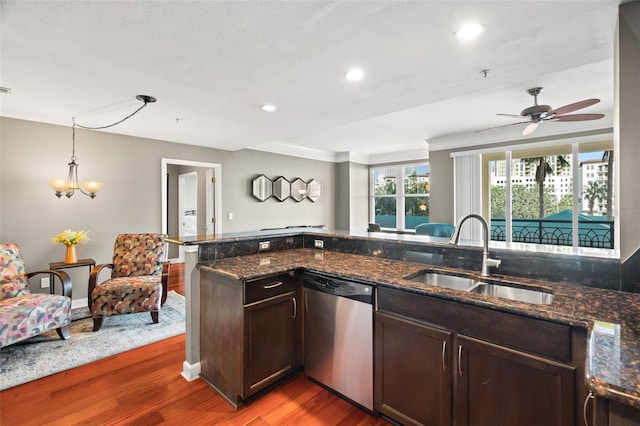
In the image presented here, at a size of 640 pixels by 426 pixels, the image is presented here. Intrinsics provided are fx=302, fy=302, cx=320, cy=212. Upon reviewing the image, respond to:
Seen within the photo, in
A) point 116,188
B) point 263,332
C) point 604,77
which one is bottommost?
point 263,332

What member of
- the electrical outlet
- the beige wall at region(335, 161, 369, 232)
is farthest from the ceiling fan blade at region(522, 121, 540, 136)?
the beige wall at region(335, 161, 369, 232)

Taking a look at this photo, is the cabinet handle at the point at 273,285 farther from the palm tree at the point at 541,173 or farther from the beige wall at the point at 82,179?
the palm tree at the point at 541,173

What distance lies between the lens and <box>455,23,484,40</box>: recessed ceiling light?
175 cm

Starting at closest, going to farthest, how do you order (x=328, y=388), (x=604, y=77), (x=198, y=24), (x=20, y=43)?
(x=198, y=24), (x=20, y=43), (x=328, y=388), (x=604, y=77)

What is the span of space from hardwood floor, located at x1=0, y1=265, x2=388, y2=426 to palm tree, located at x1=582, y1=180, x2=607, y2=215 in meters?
4.72

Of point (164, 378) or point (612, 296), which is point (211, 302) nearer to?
point (164, 378)

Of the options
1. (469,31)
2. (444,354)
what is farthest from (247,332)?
(469,31)

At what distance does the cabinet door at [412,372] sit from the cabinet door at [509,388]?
79mm

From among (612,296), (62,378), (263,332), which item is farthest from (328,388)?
(62,378)

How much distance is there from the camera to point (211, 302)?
2186 millimetres

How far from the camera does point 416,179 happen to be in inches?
284

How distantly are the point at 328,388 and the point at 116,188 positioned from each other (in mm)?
4052

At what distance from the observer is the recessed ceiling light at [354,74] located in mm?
2328

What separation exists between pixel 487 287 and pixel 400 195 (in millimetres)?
5816
